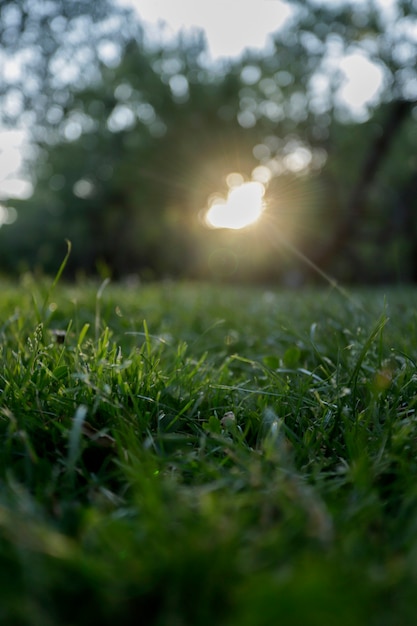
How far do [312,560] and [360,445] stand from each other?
583mm

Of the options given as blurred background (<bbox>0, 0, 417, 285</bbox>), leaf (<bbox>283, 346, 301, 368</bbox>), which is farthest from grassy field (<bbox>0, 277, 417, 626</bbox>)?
blurred background (<bbox>0, 0, 417, 285</bbox>)

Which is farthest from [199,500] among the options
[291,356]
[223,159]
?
[223,159]

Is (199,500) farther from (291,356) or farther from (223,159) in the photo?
(223,159)

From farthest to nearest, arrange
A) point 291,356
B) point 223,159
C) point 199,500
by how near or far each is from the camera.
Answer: point 223,159 → point 291,356 → point 199,500

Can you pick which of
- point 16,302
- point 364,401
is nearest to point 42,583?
point 364,401

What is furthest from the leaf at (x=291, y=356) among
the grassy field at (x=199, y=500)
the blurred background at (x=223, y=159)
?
the blurred background at (x=223, y=159)

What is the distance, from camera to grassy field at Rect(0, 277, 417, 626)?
0.75 metres

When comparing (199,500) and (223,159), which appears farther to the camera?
(223,159)

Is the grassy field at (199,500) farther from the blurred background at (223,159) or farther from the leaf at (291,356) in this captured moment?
the blurred background at (223,159)

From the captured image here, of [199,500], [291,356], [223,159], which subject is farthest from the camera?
[223,159]

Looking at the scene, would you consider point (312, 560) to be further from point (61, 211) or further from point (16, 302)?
point (61, 211)

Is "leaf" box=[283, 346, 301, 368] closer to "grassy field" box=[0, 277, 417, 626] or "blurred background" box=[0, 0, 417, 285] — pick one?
"grassy field" box=[0, 277, 417, 626]

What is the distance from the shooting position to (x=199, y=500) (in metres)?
1.04

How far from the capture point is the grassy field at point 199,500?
0.75 metres
